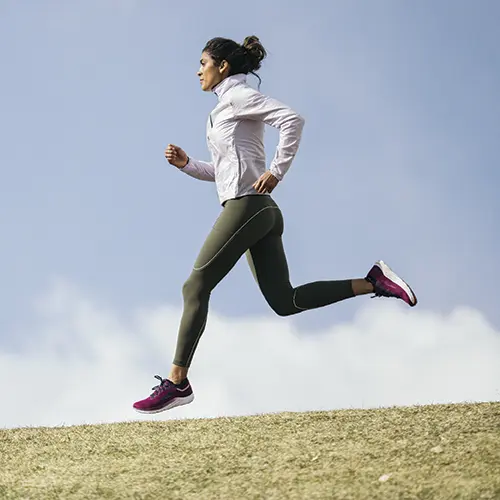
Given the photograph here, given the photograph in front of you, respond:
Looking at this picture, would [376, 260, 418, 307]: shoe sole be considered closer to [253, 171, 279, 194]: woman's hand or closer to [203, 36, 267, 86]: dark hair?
[253, 171, 279, 194]: woman's hand

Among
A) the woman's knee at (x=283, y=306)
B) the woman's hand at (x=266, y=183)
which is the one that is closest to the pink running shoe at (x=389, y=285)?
the woman's knee at (x=283, y=306)

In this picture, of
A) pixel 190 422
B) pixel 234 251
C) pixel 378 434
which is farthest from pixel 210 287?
pixel 190 422

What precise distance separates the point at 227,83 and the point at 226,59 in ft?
0.59

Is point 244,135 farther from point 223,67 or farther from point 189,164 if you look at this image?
point 189,164

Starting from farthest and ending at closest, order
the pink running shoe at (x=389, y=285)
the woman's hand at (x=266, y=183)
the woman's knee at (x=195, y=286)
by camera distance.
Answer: the pink running shoe at (x=389, y=285) → the woman's knee at (x=195, y=286) → the woman's hand at (x=266, y=183)

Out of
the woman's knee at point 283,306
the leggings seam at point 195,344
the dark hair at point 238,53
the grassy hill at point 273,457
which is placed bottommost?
the grassy hill at point 273,457

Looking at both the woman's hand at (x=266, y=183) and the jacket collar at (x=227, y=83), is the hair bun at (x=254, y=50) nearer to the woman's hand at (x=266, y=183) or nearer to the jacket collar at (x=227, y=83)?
the jacket collar at (x=227, y=83)

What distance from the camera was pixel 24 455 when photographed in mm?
6355

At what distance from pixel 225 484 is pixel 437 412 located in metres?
2.26

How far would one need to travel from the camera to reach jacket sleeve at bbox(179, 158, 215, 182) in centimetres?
516

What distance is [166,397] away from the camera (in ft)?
15.9

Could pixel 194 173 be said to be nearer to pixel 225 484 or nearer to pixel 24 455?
pixel 225 484

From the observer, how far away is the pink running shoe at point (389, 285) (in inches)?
195

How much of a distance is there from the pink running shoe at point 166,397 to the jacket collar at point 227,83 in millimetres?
1698
